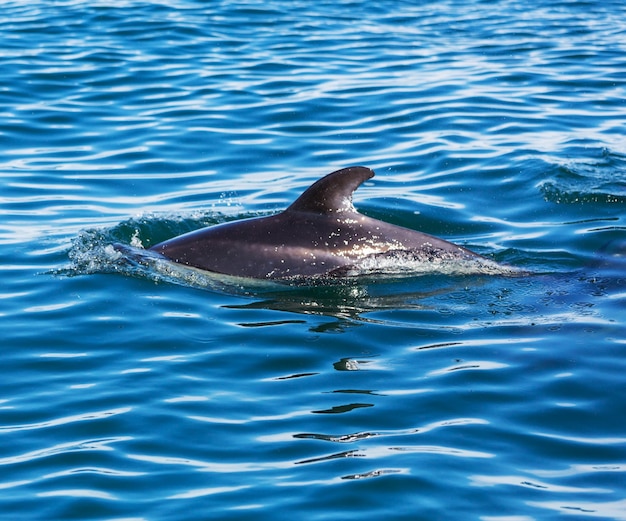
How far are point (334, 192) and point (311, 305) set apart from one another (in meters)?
1.09

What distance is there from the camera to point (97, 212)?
1386cm

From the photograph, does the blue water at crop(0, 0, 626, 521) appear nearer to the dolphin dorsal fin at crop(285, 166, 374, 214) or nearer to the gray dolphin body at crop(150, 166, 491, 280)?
the gray dolphin body at crop(150, 166, 491, 280)

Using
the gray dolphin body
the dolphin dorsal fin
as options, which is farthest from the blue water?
the dolphin dorsal fin

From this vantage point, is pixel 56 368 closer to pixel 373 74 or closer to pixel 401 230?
pixel 401 230

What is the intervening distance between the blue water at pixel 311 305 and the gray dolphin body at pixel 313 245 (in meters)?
0.25

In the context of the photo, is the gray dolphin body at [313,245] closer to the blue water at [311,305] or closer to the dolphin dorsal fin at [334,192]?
the dolphin dorsal fin at [334,192]

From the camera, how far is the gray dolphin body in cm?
1086

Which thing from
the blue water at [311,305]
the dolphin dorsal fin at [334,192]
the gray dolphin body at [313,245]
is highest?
the dolphin dorsal fin at [334,192]

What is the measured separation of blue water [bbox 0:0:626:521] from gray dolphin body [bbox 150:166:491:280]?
0.25 metres

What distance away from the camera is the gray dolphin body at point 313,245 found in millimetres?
10859

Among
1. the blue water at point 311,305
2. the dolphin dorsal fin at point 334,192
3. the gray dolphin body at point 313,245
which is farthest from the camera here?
the gray dolphin body at point 313,245

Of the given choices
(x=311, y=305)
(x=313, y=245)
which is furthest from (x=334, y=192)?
(x=311, y=305)

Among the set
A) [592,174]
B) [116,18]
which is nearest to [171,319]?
[592,174]

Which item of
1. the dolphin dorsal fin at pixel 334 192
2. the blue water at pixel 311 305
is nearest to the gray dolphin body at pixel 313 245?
the dolphin dorsal fin at pixel 334 192
